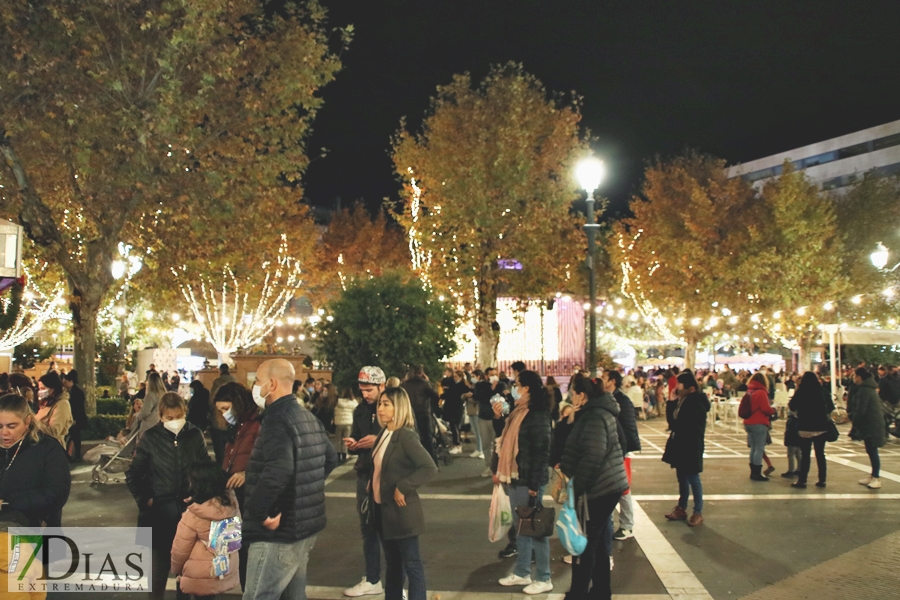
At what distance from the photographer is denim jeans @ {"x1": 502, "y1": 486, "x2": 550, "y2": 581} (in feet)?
21.8

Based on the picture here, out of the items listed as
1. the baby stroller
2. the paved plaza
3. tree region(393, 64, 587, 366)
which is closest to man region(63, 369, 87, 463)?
the paved plaza

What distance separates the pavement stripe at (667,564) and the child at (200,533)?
11.9ft

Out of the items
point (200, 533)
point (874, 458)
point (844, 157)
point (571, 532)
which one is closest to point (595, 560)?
point (571, 532)

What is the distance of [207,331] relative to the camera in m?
37.8

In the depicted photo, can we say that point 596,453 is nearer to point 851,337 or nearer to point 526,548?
point 526,548

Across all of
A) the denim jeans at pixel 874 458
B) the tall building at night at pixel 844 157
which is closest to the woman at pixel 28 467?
the denim jeans at pixel 874 458

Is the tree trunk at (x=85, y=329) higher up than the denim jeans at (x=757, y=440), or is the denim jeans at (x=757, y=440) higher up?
the tree trunk at (x=85, y=329)

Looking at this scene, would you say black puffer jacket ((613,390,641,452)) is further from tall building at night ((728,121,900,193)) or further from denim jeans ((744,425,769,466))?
tall building at night ((728,121,900,193))

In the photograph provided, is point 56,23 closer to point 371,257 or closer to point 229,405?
point 229,405

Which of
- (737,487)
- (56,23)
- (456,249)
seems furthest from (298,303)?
(737,487)

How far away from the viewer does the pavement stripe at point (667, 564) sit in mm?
6629

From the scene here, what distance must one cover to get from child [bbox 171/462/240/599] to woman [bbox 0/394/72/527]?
0.80 metres

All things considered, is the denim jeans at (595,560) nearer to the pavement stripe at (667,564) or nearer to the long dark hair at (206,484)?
the pavement stripe at (667,564)

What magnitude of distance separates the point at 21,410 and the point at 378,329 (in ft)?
37.0
